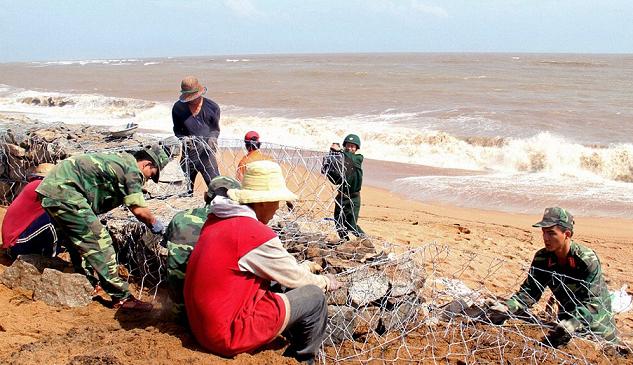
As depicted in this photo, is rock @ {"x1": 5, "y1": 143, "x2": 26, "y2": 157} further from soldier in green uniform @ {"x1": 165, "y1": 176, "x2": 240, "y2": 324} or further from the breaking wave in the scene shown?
the breaking wave

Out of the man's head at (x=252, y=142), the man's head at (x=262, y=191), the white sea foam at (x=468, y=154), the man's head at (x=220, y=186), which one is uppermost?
the man's head at (x=262, y=191)

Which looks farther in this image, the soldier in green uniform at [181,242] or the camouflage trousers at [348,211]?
the camouflage trousers at [348,211]

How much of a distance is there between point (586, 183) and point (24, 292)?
10263mm

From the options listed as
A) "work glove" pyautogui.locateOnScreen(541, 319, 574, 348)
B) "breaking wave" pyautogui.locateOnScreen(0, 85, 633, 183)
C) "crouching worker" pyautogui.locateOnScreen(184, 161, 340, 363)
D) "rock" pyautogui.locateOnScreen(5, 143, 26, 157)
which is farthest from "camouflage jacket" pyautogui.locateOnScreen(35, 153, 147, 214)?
"breaking wave" pyautogui.locateOnScreen(0, 85, 633, 183)

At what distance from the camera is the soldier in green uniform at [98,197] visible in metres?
3.95

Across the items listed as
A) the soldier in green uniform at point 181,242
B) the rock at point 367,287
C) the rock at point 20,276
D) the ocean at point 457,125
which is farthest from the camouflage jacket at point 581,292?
the ocean at point 457,125

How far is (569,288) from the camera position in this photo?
3744mm

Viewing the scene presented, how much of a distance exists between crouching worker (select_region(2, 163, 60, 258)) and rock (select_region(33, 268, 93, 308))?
62 cm

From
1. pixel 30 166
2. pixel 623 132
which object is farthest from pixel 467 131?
pixel 30 166

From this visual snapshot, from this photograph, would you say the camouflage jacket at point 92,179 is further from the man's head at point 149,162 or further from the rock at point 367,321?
the rock at point 367,321

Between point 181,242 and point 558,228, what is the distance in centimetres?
240

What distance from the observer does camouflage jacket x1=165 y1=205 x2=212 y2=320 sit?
3.30 m

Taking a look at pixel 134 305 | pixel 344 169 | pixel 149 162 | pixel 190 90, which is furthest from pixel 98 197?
pixel 344 169

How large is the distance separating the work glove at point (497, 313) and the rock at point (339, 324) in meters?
0.97
